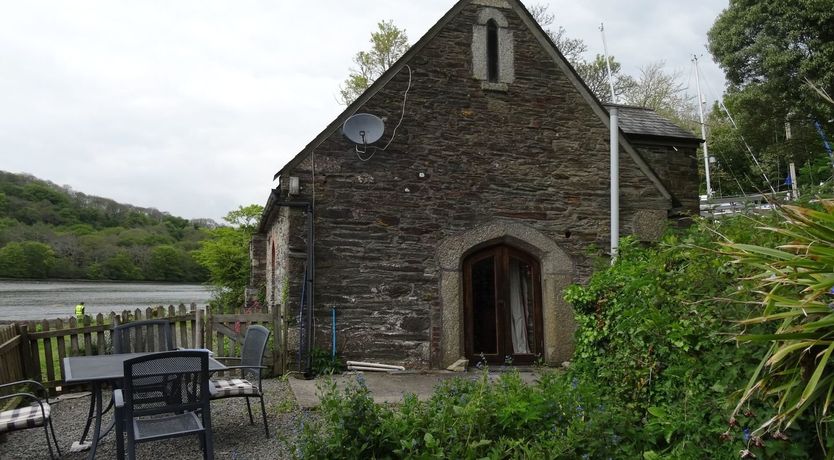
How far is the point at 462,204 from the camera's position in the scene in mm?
8906

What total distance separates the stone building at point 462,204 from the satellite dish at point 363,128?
185mm

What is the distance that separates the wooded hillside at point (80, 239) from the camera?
70.8 feet

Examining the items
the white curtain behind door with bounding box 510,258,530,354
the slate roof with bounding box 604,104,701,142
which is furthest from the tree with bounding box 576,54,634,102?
the white curtain behind door with bounding box 510,258,530,354

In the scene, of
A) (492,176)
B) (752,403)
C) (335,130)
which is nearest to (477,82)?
(492,176)

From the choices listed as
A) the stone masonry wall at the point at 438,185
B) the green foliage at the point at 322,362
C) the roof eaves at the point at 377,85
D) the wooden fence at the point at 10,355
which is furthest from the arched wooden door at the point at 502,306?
the wooden fence at the point at 10,355

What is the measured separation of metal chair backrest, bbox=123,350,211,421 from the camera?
13.1 feet

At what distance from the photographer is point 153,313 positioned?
841cm

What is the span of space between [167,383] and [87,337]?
4732 mm

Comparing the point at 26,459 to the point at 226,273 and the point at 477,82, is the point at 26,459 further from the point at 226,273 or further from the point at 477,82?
the point at 226,273

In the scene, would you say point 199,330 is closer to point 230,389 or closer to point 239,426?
point 239,426

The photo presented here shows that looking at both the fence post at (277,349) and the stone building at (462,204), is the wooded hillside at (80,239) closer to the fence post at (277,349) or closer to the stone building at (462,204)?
the fence post at (277,349)

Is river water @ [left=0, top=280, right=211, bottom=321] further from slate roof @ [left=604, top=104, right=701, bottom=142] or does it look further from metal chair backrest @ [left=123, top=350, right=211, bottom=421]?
slate roof @ [left=604, top=104, right=701, bottom=142]

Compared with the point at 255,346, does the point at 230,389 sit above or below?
below

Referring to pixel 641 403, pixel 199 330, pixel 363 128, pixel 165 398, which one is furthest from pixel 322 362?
pixel 641 403
